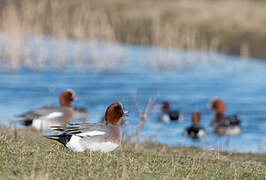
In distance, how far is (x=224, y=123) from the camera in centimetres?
1573

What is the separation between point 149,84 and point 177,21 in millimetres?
14948

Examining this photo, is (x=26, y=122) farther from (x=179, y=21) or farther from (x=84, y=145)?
(x=179, y=21)

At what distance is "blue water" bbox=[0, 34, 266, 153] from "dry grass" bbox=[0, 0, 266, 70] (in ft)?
3.60

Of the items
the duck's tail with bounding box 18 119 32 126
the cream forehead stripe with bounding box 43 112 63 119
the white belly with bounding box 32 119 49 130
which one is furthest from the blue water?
the cream forehead stripe with bounding box 43 112 63 119

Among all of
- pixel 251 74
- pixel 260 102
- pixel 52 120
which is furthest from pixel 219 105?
pixel 251 74

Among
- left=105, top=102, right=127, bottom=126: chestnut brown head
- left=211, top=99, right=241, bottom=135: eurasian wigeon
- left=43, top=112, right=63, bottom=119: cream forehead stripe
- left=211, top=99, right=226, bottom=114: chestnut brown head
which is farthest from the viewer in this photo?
left=211, top=99, right=226, bottom=114: chestnut brown head

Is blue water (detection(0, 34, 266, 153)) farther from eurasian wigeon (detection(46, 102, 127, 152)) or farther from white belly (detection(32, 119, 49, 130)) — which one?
eurasian wigeon (detection(46, 102, 127, 152))

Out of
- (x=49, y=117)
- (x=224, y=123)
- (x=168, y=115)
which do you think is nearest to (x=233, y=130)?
(x=224, y=123)


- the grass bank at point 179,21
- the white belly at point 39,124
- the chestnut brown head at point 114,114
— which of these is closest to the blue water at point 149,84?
the white belly at point 39,124

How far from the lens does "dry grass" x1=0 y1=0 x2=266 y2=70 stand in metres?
31.3

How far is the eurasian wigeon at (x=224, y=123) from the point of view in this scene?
50.3 ft

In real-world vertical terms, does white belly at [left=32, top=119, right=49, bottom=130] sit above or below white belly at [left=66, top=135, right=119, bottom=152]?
below

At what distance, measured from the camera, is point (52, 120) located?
13.6 m

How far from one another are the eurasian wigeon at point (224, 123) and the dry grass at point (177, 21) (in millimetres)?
9352
